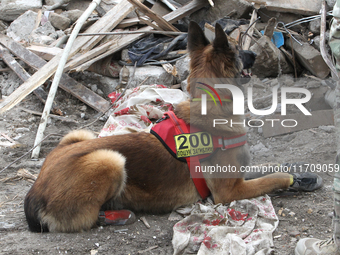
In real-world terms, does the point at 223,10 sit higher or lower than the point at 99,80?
higher

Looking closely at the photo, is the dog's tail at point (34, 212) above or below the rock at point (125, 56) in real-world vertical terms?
below

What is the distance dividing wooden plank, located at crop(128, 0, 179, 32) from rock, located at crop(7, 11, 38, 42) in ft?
11.4

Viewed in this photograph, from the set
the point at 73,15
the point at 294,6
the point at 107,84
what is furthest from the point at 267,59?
the point at 73,15

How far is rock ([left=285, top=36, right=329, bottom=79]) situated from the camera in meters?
6.54

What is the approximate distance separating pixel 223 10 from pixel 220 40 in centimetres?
501

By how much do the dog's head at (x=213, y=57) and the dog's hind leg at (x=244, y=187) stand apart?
1123 mm

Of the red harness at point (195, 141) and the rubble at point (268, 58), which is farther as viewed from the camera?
the rubble at point (268, 58)

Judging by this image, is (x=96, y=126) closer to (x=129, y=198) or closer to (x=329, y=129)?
(x=129, y=198)

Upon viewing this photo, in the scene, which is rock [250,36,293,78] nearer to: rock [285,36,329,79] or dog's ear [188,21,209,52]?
rock [285,36,329,79]

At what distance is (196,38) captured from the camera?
3275 mm

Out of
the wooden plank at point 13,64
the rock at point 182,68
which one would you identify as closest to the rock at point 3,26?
the wooden plank at point 13,64

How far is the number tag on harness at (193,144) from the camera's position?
3250 mm

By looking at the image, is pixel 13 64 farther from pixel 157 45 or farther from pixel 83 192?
pixel 83 192

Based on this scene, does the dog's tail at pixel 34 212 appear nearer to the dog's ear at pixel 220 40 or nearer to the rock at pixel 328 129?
the dog's ear at pixel 220 40
